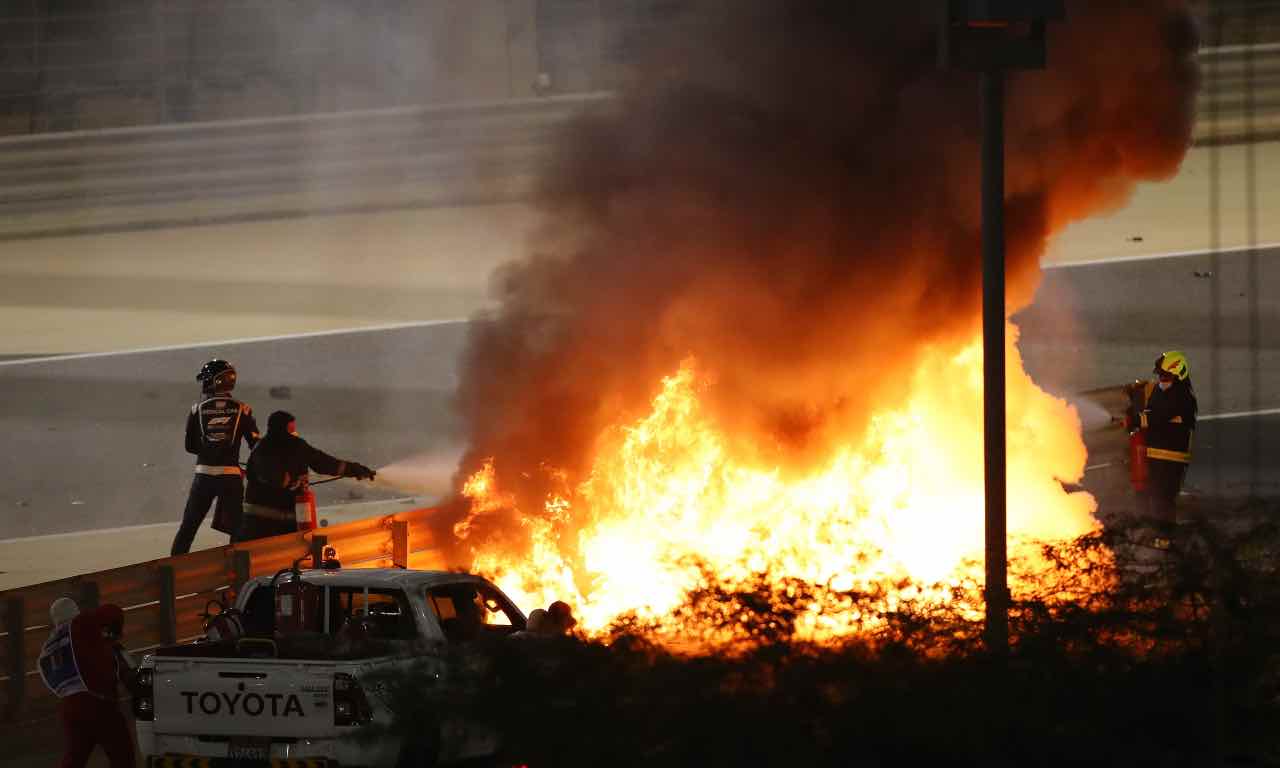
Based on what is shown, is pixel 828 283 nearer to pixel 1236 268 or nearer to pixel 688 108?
pixel 688 108

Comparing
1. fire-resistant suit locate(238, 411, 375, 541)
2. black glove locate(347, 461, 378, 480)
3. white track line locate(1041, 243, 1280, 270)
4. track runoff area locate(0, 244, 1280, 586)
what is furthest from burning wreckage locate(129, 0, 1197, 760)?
white track line locate(1041, 243, 1280, 270)

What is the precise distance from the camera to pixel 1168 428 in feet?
49.4

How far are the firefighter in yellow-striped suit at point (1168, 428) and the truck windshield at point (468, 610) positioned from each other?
6578mm

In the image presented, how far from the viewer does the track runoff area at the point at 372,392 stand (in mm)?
18172

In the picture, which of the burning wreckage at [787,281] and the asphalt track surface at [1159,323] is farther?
the asphalt track surface at [1159,323]

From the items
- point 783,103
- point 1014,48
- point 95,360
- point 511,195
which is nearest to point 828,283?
point 783,103

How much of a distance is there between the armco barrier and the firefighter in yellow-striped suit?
5751mm

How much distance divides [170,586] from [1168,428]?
7763 millimetres

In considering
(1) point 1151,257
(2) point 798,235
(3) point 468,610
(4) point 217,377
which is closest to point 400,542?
(4) point 217,377

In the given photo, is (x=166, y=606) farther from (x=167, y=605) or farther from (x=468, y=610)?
(x=468, y=610)

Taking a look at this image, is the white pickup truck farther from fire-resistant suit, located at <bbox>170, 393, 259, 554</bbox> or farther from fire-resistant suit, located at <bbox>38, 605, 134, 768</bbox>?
fire-resistant suit, located at <bbox>170, 393, 259, 554</bbox>

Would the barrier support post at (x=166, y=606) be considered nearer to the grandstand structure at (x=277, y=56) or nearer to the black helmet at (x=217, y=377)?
the black helmet at (x=217, y=377)

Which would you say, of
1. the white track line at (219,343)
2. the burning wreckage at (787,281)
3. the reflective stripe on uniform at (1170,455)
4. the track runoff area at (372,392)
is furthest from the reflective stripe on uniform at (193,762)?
the white track line at (219,343)

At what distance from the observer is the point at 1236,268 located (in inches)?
836
